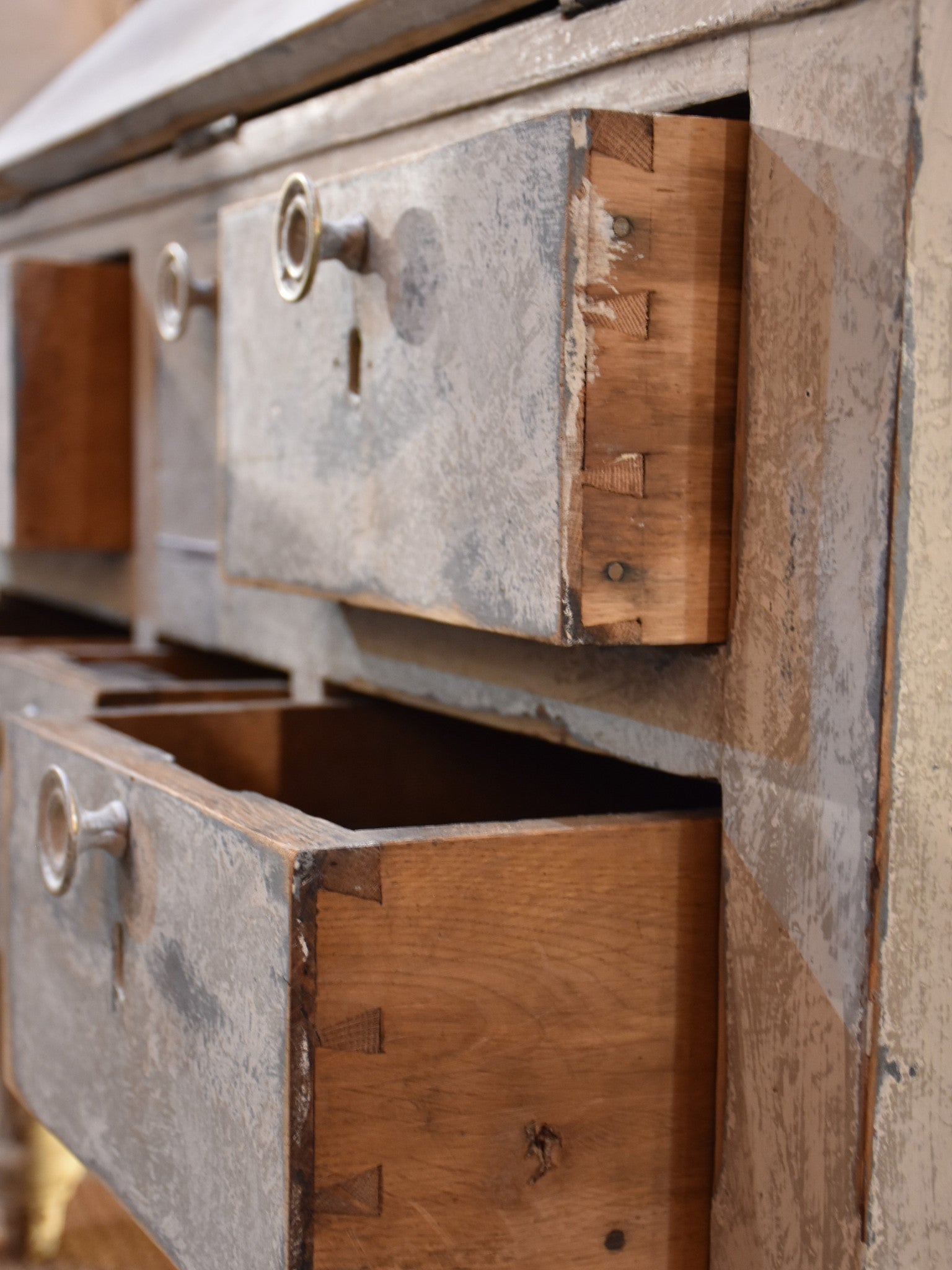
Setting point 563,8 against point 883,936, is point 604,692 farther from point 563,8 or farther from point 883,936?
point 563,8

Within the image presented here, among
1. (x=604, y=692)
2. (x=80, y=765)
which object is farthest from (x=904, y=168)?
(x=80, y=765)

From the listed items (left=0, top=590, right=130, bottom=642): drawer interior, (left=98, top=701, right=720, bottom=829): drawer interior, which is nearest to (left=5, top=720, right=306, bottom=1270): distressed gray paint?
(left=98, top=701, right=720, bottom=829): drawer interior

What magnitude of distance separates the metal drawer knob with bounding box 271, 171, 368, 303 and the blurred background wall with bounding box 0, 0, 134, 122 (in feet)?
5.10

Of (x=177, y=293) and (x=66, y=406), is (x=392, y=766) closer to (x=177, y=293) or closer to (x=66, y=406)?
(x=177, y=293)

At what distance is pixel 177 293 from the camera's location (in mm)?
1486

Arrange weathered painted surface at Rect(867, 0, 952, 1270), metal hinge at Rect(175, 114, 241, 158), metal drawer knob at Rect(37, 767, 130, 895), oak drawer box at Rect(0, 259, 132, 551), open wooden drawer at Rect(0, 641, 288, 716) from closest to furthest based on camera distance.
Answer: weathered painted surface at Rect(867, 0, 952, 1270), metal drawer knob at Rect(37, 767, 130, 895), open wooden drawer at Rect(0, 641, 288, 716), metal hinge at Rect(175, 114, 241, 158), oak drawer box at Rect(0, 259, 132, 551)

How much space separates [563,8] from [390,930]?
62cm

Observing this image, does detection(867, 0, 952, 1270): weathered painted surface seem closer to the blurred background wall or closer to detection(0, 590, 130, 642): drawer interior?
detection(0, 590, 130, 642): drawer interior

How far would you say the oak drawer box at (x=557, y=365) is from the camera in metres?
0.88

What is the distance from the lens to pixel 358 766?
4.45 ft

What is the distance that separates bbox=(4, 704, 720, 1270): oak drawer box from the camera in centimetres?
82

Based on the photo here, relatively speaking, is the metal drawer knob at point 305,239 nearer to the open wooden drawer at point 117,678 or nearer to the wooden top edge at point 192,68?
the wooden top edge at point 192,68

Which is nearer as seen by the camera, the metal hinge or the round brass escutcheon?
the round brass escutcheon

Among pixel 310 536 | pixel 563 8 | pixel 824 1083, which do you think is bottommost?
pixel 824 1083
